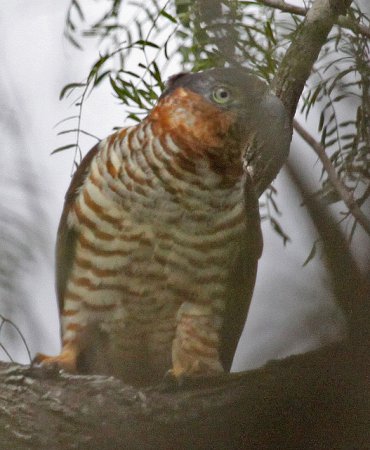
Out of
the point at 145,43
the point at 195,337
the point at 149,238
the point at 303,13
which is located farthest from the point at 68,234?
the point at 303,13

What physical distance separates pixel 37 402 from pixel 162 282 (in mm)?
669

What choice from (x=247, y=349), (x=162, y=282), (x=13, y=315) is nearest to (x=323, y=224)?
(x=247, y=349)

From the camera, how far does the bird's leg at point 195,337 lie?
7.39ft

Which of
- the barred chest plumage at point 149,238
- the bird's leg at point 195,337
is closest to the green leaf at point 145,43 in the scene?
the barred chest plumage at point 149,238

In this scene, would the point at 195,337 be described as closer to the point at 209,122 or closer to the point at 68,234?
the point at 68,234

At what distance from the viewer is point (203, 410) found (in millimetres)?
1412

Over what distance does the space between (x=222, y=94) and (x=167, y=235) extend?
44 centimetres

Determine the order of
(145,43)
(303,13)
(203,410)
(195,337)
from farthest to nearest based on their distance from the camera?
(195,337) < (145,43) < (303,13) < (203,410)

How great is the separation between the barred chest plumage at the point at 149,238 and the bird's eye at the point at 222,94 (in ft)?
0.61

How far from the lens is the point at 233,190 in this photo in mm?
2252

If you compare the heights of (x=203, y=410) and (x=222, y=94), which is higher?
(x=222, y=94)

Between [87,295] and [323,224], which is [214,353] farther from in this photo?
[323,224]

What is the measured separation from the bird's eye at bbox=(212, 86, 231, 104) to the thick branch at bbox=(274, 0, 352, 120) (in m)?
0.27

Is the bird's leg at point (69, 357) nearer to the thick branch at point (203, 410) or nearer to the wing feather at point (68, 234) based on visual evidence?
the wing feather at point (68, 234)
